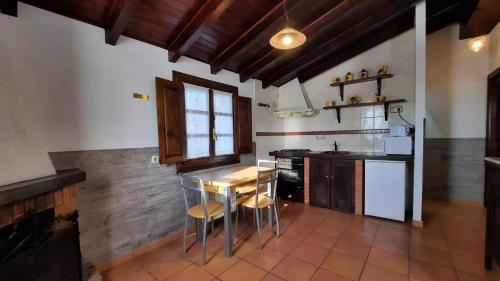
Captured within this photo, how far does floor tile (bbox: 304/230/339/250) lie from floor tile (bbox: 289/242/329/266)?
3.0 inches

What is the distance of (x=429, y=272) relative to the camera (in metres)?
1.79

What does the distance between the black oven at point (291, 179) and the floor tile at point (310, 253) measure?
1404 mm

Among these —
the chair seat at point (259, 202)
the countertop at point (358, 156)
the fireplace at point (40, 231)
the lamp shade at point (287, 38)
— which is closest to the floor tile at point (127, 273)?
the fireplace at point (40, 231)

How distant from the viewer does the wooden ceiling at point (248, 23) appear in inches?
72.4

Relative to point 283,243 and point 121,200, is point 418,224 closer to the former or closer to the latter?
point 283,243

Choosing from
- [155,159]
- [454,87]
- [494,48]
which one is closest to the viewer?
[155,159]

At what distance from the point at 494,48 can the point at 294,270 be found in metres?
4.10

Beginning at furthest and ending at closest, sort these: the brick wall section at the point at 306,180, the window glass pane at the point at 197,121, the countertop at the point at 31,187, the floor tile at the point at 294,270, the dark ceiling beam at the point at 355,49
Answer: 1. the brick wall section at the point at 306,180
2. the dark ceiling beam at the point at 355,49
3. the window glass pane at the point at 197,121
4. the floor tile at the point at 294,270
5. the countertop at the point at 31,187

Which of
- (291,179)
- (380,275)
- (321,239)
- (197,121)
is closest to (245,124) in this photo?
(197,121)

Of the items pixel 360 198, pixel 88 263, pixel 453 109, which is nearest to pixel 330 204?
pixel 360 198

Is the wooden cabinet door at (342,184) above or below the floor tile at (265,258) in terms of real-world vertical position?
above

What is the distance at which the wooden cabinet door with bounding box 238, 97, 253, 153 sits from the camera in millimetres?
3412

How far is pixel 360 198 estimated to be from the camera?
10.0 ft

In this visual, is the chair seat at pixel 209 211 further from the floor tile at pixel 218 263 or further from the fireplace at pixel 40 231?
the fireplace at pixel 40 231
